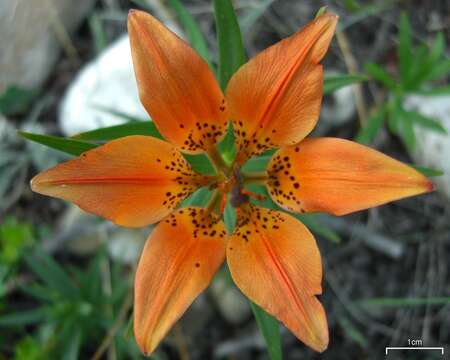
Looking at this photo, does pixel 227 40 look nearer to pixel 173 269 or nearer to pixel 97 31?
pixel 173 269

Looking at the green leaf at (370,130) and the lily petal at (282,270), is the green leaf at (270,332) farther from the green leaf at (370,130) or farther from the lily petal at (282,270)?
the green leaf at (370,130)

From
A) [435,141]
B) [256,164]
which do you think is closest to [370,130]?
[435,141]

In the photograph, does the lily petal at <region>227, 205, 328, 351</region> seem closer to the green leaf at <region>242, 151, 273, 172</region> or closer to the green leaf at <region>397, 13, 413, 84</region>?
the green leaf at <region>242, 151, 273, 172</region>

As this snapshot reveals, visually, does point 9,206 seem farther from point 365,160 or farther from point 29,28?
point 365,160

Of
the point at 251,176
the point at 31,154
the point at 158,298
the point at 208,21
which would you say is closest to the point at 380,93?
the point at 208,21

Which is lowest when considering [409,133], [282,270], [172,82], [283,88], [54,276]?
[54,276]

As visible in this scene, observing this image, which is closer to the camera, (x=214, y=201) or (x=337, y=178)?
(x=337, y=178)
